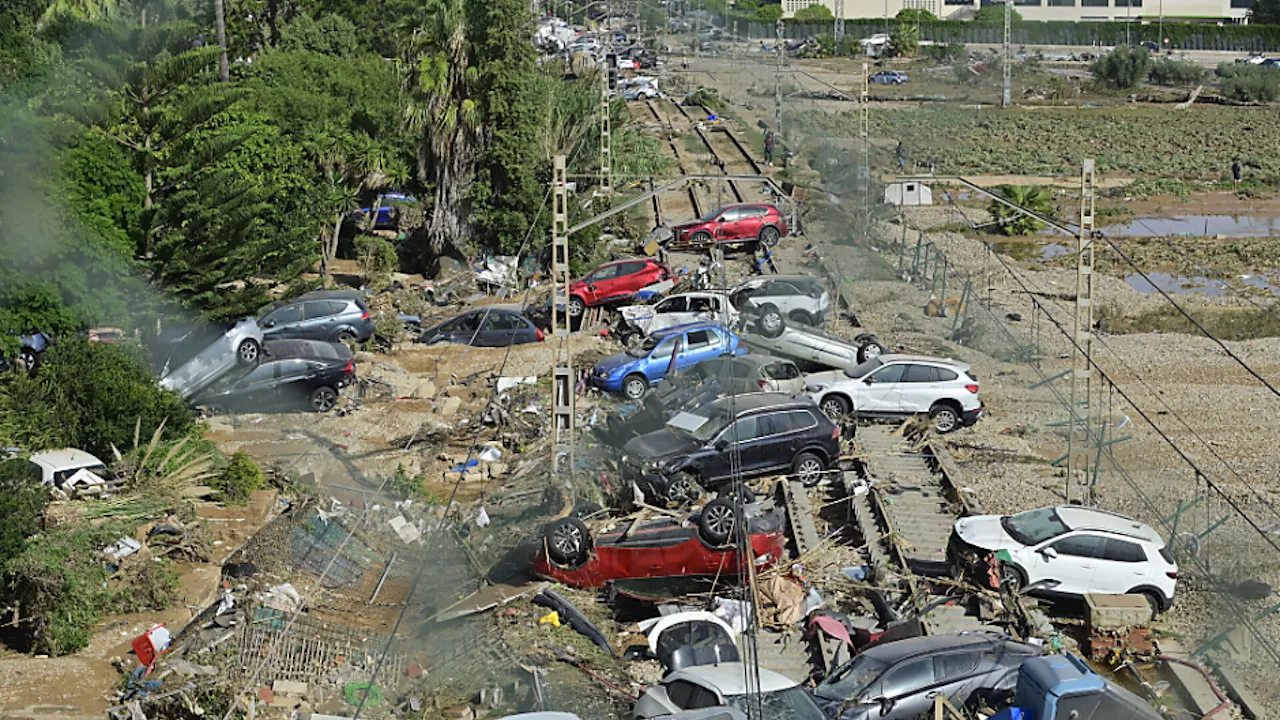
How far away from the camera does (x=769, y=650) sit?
1644cm

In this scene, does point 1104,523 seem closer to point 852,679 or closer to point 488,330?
point 852,679

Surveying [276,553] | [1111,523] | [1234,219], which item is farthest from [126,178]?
[1234,219]

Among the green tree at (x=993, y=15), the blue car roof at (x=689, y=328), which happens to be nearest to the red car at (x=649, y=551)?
the blue car roof at (x=689, y=328)

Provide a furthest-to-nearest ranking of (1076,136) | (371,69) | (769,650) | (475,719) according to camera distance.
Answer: (1076,136) < (371,69) < (769,650) < (475,719)

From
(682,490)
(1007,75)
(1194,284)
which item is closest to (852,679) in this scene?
(682,490)

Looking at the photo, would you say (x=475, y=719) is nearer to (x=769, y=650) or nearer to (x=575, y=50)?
(x=769, y=650)

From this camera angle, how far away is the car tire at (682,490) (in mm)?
19828

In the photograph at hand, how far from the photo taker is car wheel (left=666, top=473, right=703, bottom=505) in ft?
65.1

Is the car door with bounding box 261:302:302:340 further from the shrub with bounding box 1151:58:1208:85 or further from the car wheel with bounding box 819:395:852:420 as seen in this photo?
the shrub with bounding box 1151:58:1208:85

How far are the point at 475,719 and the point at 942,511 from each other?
347 inches

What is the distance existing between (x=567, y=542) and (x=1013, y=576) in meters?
5.41

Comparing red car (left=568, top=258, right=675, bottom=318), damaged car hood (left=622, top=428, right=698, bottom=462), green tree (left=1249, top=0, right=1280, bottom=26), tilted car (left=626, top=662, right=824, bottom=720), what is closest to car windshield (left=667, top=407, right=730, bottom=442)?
damaged car hood (left=622, top=428, right=698, bottom=462)

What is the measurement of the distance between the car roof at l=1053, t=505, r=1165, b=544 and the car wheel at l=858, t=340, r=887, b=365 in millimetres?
8185

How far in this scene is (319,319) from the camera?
28781 millimetres
